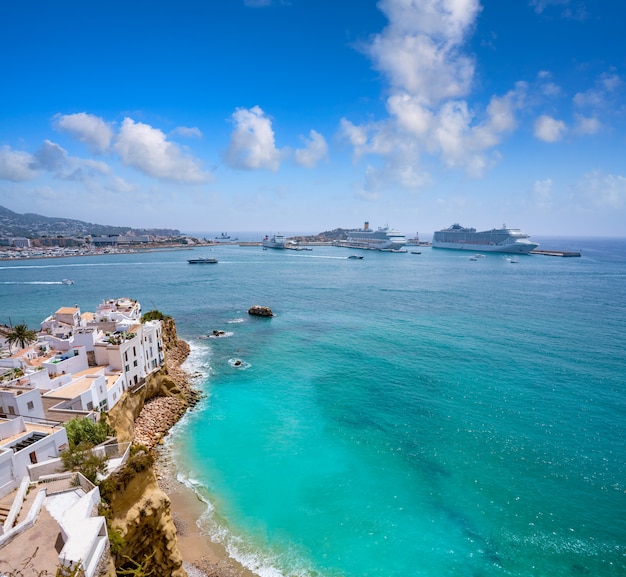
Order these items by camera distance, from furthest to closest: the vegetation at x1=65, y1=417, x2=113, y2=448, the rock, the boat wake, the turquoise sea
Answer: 1. the rock
2. the boat wake
3. the turquoise sea
4. the vegetation at x1=65, y1=417, x2=113, y2=448

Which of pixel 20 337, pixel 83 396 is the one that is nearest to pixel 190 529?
pixel 83 396

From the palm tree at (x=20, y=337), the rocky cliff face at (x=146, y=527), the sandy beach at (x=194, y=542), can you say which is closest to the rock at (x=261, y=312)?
the palm tree at (x=20, y=337)

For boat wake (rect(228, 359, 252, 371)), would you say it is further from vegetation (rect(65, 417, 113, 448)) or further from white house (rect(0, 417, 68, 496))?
white house (rect(0, 417, 68, 496))

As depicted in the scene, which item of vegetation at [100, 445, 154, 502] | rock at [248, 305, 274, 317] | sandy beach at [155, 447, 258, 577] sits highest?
vegetation at [100, 445, 154, 502]

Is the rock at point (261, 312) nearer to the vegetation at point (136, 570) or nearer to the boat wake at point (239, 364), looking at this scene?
the boat wake at point (239, 364)

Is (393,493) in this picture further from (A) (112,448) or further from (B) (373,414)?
(A) (112,448)

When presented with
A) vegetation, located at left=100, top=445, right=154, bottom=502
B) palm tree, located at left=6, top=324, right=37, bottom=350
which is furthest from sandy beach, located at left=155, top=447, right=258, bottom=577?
palm tree, located at left=6, top=324, right=37, bottom=350
